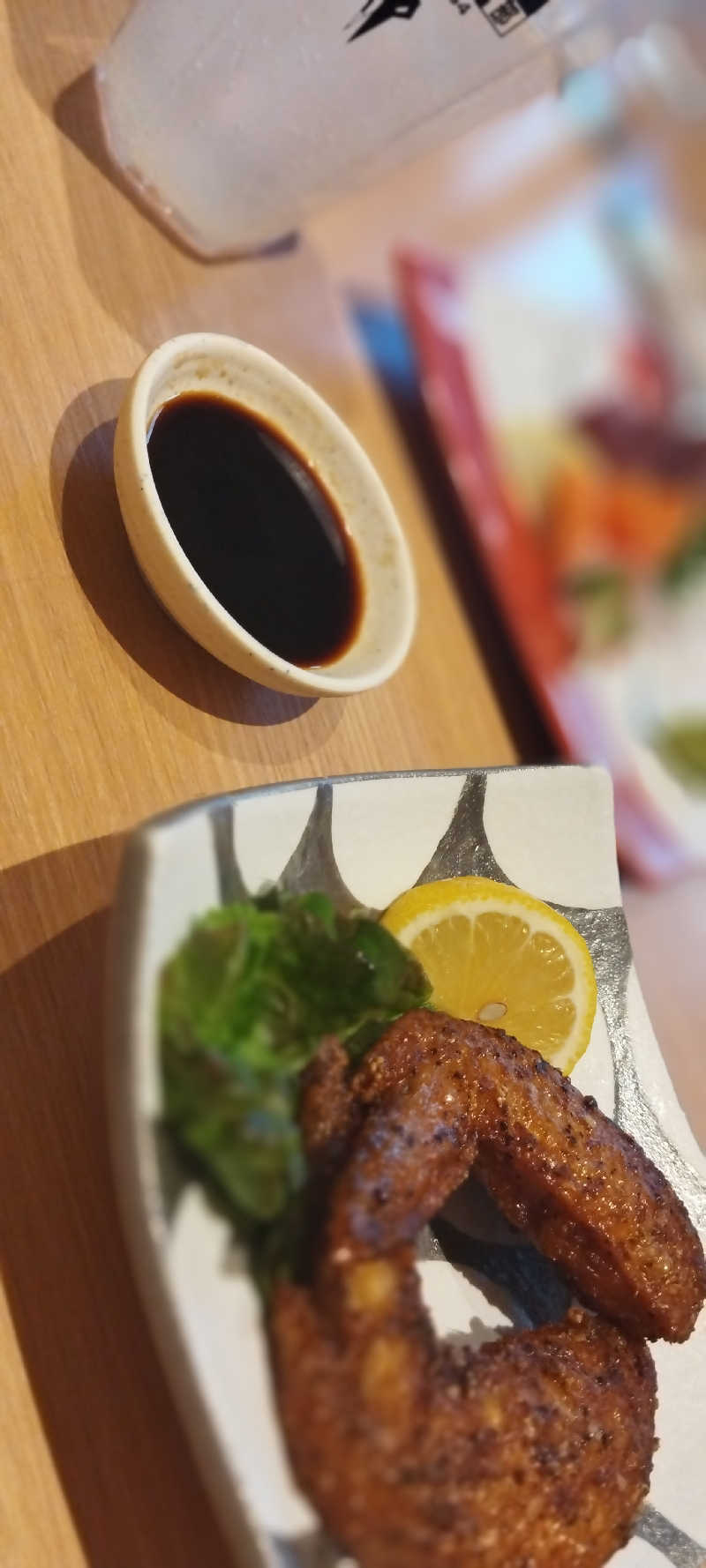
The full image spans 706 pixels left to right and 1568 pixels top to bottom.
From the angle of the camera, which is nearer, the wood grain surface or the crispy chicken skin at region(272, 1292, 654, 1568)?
the crispy chicken skin at region(272, 1292, 654, 1568)

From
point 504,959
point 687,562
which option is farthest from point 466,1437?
point 687,562

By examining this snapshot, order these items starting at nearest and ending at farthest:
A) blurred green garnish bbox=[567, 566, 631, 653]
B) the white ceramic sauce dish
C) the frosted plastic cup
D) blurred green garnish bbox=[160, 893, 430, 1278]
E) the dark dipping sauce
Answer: blurred green garnish bbox=[160, 893, 430, 1278]
the white ceramic sauce dish
the dark dipping sauce
the frosted plastic cup
blurred green garnish bbox=[567, 566, 631, 653]

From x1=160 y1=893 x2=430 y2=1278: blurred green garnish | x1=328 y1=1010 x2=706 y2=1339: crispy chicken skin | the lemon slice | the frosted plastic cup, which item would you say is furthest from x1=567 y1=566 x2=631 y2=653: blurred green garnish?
x1=160 y1=893 x2=430 y2=1278: blurred green garnish

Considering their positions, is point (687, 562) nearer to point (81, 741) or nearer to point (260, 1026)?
point (81, 741)

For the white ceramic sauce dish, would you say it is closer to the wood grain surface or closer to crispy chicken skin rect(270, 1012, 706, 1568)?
the wood grain surface

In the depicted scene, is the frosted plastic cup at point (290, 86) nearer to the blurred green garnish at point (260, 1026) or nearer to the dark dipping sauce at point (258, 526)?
the dark dipping sauce at point (258, 526)

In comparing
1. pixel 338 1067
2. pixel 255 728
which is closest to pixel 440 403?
pixel 255 728

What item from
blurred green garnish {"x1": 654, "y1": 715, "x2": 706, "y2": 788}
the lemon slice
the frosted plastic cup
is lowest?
blurred green garnish {"x1": 654, "y1": 715, "x2": 706, "y2": 788}
